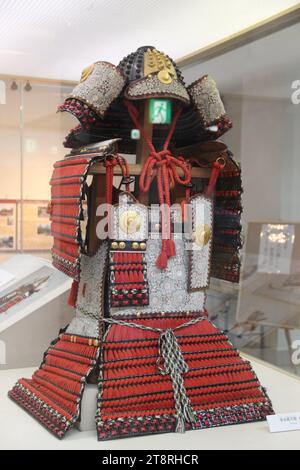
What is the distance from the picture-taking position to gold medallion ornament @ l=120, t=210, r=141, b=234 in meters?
1.55

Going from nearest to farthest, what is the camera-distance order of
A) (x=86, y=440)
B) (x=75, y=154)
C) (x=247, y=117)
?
(x=86, y=440), (x=75, y=154), (x=247, y=117)

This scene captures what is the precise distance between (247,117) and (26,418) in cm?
132

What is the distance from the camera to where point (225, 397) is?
5.14ft

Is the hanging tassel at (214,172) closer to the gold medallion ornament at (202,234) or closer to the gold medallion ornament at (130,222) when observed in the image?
the gold medallion ornament at (202,234)

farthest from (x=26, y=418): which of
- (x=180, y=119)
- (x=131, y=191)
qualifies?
(x=180, y=119)

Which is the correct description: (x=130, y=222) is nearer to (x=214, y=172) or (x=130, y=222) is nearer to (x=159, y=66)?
(x=214, y=172)

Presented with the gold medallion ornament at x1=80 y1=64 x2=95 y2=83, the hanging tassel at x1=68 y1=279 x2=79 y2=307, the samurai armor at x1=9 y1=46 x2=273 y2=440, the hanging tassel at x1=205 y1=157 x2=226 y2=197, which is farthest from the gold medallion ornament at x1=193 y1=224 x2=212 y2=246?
the gold medallion ornament at x1=80 y1=64 x2=95 y2=83

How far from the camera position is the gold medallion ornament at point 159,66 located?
1.56 m

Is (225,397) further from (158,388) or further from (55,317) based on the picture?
(55,317)

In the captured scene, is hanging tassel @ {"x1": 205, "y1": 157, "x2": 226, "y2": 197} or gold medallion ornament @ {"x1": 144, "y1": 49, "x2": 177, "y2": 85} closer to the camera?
gold medallion ornament @ {"x1": 144, "y1": 49, "x2": 177, "y2": 85}

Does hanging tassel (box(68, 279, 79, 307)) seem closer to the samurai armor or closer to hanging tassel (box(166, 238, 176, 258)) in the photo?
the samurai armor

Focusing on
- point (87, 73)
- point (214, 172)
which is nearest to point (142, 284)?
point (214, 172)

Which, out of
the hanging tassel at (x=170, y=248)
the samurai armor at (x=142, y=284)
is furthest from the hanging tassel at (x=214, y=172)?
the hanging tassel at (x=170, y=248)

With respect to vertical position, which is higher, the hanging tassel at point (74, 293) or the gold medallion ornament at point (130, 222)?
the gold medallion ornament at point (130, 222)
